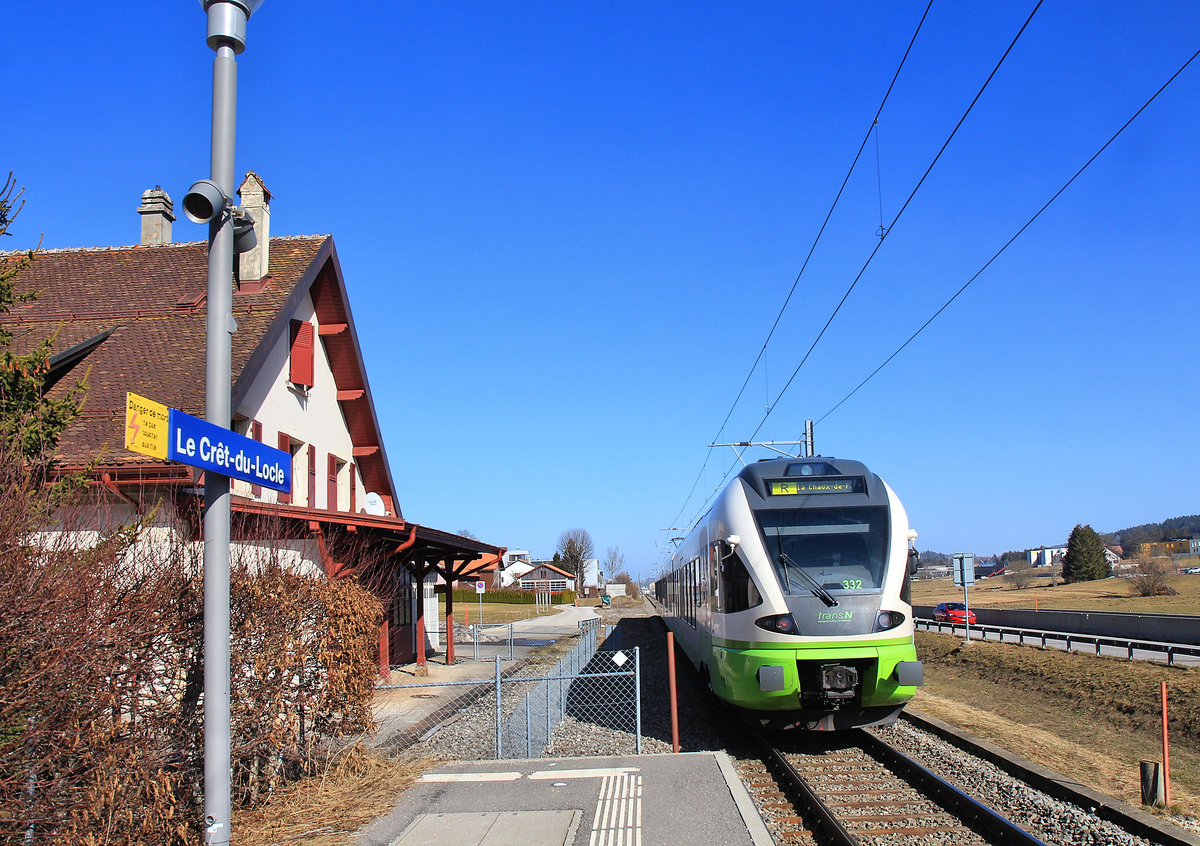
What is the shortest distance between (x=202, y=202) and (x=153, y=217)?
19.6m

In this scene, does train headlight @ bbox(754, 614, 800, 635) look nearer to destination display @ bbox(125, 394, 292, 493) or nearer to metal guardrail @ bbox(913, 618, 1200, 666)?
destination display @ bbox(125, 394, 292, 493)

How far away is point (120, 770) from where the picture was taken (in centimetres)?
591

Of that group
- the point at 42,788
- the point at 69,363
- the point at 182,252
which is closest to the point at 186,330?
the point at 69,363

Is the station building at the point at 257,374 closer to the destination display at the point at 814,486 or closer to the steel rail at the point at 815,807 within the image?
the destination display at the point at 814,486

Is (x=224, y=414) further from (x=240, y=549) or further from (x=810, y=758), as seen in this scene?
(x=810, y=758)

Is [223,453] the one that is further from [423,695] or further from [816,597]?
[423,695]

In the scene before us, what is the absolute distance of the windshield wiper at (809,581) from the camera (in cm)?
1069

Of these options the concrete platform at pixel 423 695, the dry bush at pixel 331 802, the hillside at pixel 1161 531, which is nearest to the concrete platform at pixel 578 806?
the dry bush at pixel 331 802

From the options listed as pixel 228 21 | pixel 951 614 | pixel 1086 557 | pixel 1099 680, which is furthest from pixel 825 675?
pixel 1086 557

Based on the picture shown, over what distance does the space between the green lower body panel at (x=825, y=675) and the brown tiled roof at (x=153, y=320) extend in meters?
8.76

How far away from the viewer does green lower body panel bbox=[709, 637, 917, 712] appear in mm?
10547

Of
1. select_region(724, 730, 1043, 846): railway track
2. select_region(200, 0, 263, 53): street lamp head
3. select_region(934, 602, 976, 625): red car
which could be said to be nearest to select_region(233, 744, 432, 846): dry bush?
select_region(724, 730, 1043, 846): railway track

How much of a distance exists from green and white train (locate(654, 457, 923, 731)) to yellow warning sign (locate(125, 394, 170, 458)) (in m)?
7.50

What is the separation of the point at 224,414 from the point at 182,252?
16635 millimetres
